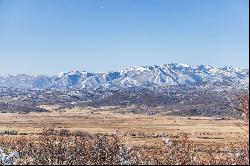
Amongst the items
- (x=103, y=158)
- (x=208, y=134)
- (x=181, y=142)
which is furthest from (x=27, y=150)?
(x=208, y=134)

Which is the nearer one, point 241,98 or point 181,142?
point 241,98

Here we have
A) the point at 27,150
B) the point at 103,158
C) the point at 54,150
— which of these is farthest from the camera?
the point at 27,150

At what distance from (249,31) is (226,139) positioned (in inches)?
4758

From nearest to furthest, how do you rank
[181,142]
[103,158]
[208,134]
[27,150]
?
[181,142] < [103,158] < [27,150] < [208,134]

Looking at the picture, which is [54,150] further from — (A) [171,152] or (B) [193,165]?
(B) [193,165]

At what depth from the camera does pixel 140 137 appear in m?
148

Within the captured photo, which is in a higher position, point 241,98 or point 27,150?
point 241,98

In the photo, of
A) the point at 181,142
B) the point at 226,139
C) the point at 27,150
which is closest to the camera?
the point at 181,142

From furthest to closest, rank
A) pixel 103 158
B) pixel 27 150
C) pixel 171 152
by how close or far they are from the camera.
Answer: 1. pixel 27 150
2. pixel 103 158
3. pixel 171 152

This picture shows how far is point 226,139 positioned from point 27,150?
7247 cm

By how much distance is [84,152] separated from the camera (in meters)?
64.8

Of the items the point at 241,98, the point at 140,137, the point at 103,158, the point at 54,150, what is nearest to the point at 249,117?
the point at 241,98

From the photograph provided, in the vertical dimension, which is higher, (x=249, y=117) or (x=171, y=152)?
(x=249, y=117)

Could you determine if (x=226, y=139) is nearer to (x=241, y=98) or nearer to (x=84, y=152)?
(x=84, y=152)
